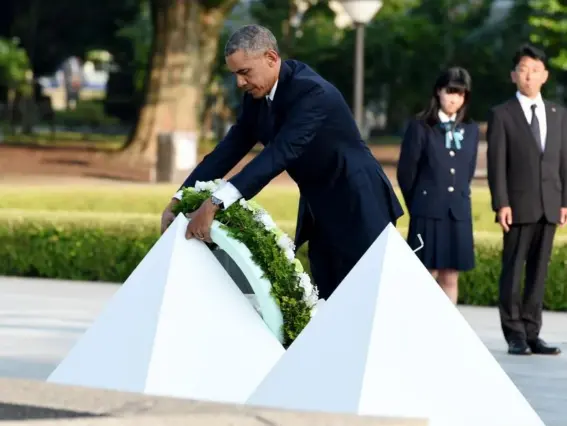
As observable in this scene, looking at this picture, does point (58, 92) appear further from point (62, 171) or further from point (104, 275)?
point (104, 275)

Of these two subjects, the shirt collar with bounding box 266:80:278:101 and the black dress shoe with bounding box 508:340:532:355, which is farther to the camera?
the black dress shoe with bounding box 508:340:532:355

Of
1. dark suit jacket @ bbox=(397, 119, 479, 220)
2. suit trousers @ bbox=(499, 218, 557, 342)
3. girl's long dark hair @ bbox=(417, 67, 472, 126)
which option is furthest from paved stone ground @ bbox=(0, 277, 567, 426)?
girl's long dark hair @ bbox=(417, 67, 472, 126)

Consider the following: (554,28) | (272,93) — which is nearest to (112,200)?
(272,93)

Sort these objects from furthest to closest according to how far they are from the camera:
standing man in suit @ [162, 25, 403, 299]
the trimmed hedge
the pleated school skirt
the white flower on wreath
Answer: the trimmed hedge < the pleated school skirt < the white flower on wreath < standing man in suit @ [162, 25, 403, 299]

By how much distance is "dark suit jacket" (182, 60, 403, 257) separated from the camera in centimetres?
654

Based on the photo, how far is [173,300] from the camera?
6.44 m

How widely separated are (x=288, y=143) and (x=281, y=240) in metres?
0.44

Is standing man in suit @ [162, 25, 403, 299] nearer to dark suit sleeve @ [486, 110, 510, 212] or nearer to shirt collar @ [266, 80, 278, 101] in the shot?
shirt collar @ [266, 80, 278, 101]

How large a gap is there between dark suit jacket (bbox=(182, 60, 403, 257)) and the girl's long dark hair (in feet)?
10.1

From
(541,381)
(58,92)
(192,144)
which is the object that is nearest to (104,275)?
(541,381)

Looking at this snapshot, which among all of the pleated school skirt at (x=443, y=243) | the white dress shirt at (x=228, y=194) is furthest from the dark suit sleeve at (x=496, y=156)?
the white dress shirt at (x=228, y=194)

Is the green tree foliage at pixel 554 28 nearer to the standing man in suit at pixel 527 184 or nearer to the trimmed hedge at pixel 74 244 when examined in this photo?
the trimmed hedge at pixel 74 244

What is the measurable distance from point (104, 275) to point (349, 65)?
38019 millimetres

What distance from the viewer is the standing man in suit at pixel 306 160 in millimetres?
6484
